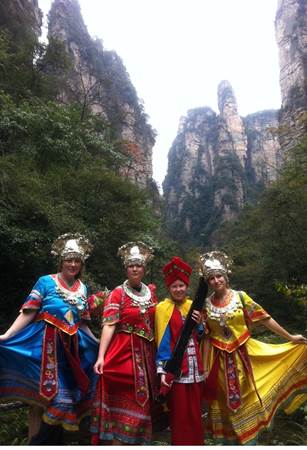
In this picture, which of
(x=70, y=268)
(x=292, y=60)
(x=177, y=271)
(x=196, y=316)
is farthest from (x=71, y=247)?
(x=292, y=60)

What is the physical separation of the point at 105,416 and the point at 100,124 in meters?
18.7

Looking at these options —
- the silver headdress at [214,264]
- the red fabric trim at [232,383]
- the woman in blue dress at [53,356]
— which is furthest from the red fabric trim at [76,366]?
the silver headdress at [214,264]

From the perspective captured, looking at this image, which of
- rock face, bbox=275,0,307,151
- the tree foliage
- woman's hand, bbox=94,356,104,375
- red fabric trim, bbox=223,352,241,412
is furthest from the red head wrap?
rock face, bbox=275,0,307,151

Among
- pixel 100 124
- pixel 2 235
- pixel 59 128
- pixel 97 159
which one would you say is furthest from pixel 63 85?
pixel 2 235

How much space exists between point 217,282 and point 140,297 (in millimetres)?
687

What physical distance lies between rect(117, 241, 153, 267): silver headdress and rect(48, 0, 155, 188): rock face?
28.9m

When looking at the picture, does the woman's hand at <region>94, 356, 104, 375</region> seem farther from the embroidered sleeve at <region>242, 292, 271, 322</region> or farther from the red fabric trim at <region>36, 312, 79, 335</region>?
the embroidered sleeve at <region>242, 292, 271, 322</region>

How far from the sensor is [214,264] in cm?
329

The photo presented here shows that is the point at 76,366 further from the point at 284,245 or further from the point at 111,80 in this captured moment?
the point at 111,80

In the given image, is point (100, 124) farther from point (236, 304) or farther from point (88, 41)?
point (88, 41)

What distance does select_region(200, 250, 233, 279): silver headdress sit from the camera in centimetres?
328

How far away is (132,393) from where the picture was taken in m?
2.88

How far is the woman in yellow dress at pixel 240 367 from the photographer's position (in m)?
3.05

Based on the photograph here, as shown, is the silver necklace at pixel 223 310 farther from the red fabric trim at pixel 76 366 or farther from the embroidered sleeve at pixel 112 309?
the red fabric trim at pixel 76 366
